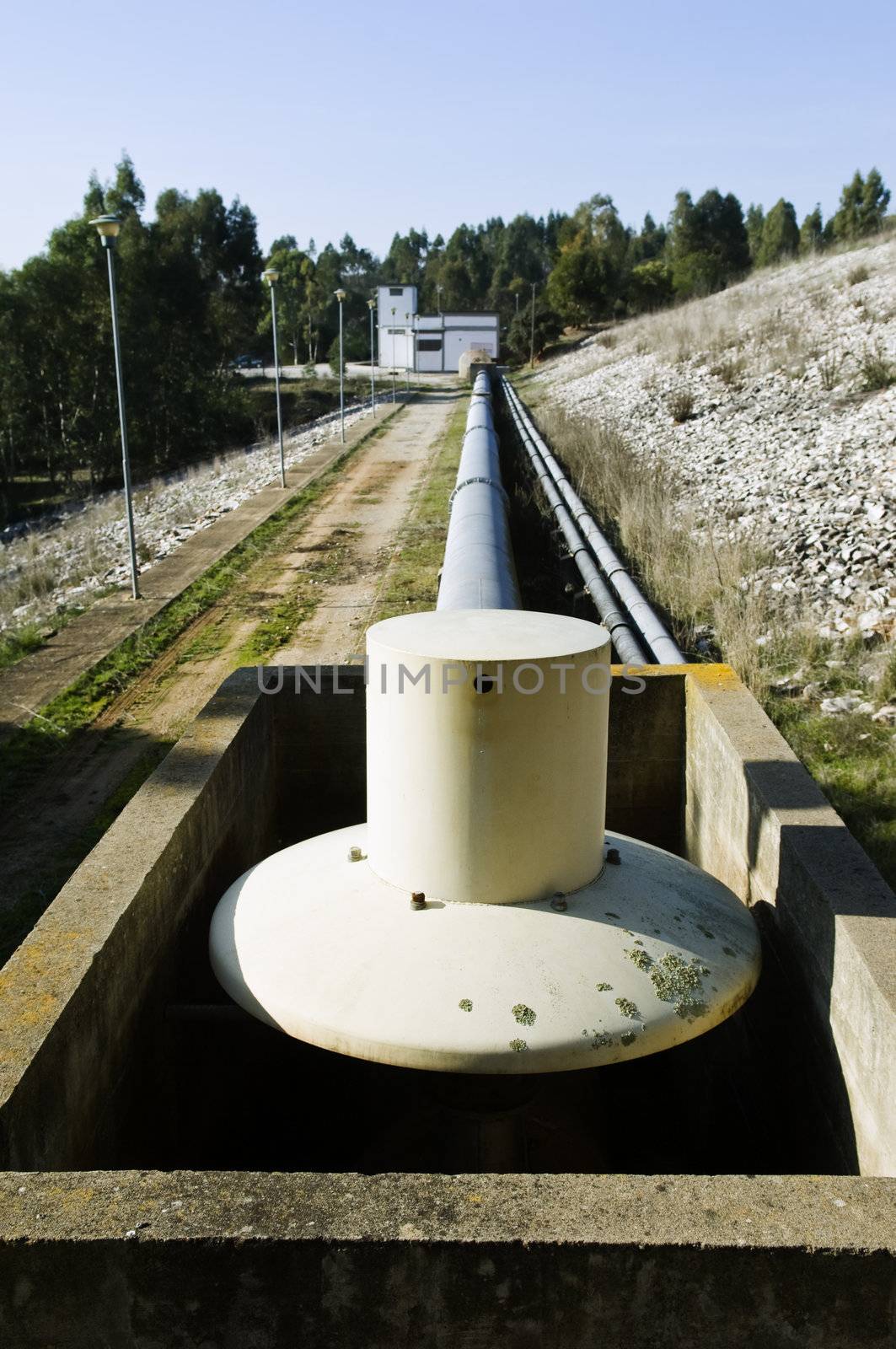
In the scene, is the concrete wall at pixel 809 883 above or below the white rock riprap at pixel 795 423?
below

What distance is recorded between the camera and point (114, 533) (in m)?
20.7

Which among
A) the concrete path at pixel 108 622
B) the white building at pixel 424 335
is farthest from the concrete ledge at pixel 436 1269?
the white building at pixel 424 335

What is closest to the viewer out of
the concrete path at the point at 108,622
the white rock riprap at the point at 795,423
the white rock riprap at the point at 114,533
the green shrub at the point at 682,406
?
the concrete path at the point at 108,622

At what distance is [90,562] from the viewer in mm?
16391

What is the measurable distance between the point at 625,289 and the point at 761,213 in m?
41.5

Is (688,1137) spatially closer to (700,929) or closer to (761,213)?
(700,929)

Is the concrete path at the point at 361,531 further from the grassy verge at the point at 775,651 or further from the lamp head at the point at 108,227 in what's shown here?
the lamp head at the point at 108,227

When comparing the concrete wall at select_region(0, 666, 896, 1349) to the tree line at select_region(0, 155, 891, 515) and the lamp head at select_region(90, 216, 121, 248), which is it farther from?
the tree line at select_region(0, 155, 891, 515)

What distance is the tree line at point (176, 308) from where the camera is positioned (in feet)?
126

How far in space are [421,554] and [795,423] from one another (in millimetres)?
6274

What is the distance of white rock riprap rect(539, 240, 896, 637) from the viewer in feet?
33.5

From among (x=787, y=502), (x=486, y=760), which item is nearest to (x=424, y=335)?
(x=787, y=502)

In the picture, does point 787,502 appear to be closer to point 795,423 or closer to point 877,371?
point 795,423

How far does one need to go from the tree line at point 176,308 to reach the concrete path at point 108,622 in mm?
24493
